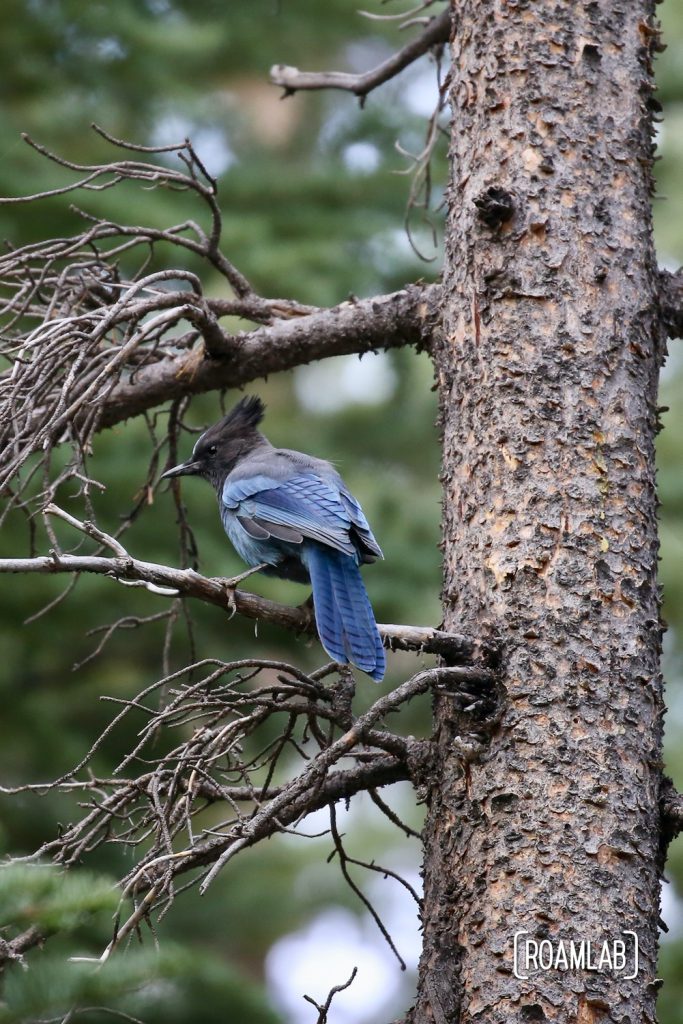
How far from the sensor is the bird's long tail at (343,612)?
11.5 ft

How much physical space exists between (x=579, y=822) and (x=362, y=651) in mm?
832

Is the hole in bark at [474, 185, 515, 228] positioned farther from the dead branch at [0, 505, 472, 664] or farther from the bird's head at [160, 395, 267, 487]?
the bird's head at [160, 395, 267, 487]

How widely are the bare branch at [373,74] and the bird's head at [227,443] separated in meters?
1.19

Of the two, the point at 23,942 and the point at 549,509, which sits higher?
the point at 549,509

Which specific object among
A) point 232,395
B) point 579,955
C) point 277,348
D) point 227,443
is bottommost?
point 579,955

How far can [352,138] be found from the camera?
10867 mm

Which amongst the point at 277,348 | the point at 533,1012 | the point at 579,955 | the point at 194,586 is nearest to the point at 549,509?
the point at 194,586

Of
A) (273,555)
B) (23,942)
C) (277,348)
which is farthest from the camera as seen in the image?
(273,555)

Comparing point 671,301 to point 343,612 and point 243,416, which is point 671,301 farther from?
point 243,416

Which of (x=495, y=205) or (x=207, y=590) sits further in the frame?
(x=495, y=205)

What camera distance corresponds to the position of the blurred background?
26.1 ft

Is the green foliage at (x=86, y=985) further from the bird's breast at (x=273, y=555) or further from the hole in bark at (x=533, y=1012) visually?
the bird's breast at (x=273, y=555)

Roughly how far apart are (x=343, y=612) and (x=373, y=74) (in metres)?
2.16

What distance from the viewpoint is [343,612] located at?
3684mm
